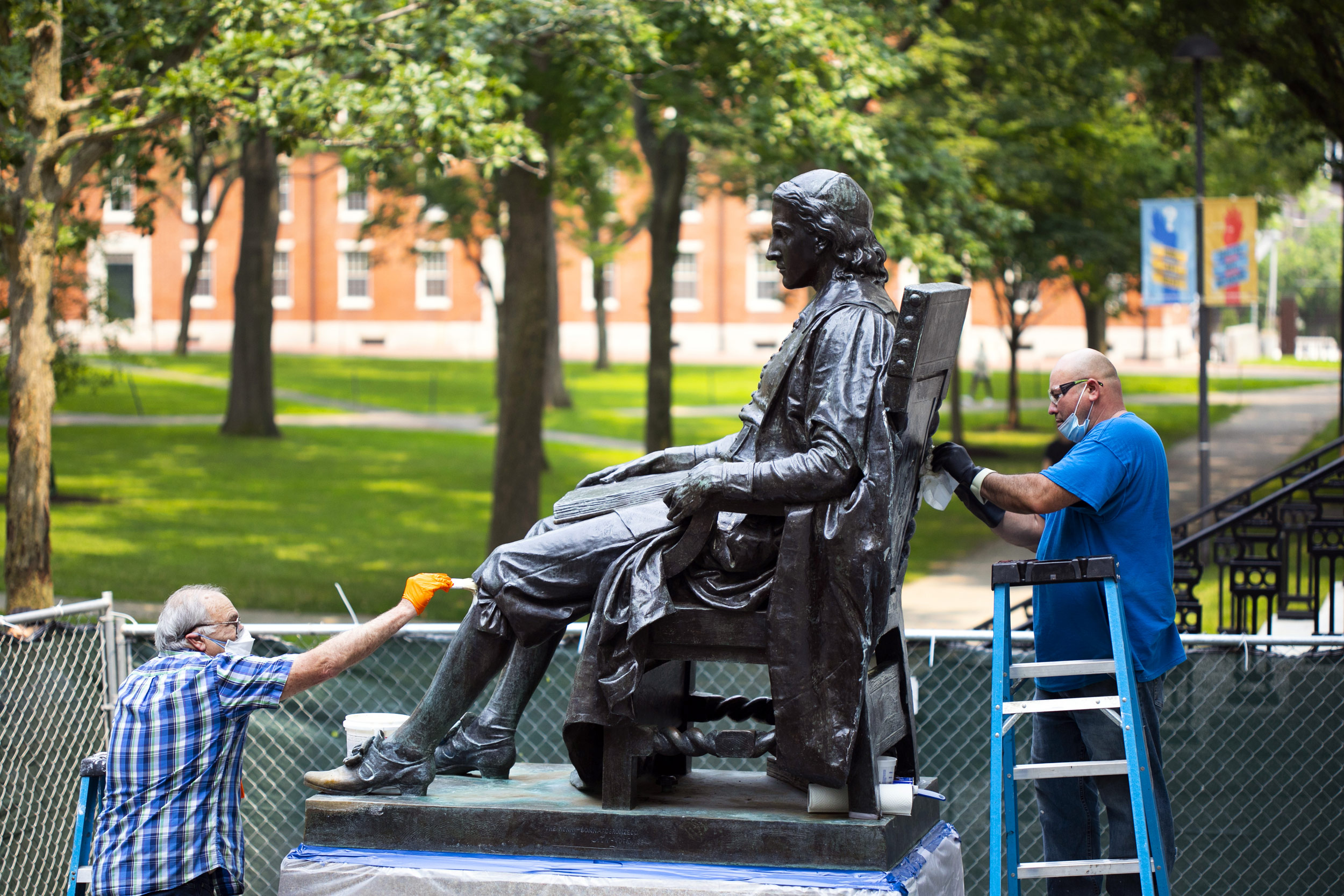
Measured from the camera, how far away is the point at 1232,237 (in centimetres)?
1544

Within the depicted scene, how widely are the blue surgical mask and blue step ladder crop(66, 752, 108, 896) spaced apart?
10.7 ft

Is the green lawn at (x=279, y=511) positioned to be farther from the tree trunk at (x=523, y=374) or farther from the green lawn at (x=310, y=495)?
the tree trunk at (x=523, y=374)

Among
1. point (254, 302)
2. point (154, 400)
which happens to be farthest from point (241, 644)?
point (154, 400)

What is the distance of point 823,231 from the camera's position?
4.18m

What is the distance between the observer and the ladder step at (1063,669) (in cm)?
455

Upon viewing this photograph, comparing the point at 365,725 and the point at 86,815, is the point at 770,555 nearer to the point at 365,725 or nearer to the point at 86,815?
the point at 365,725

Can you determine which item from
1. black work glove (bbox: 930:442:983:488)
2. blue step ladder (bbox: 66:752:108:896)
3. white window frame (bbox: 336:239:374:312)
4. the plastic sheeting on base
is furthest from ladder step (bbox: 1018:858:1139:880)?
white window frame (bbox: 336:239:374:312)

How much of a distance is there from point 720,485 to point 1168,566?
5.58 feet

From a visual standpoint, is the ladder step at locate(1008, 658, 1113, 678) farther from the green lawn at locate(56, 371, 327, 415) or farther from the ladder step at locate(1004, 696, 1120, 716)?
the green lawn at locate(56, 371, 327, 415)

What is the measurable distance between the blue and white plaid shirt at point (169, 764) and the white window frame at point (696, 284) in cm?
4852

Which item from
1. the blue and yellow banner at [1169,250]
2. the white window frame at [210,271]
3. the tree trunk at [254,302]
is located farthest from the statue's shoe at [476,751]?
the white window frame at [210,271]

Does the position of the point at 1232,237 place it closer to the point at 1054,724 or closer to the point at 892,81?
the point at 892,81

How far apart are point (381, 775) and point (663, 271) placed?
14.1 meters

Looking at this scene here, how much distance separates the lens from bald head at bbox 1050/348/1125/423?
4758 millimetres
